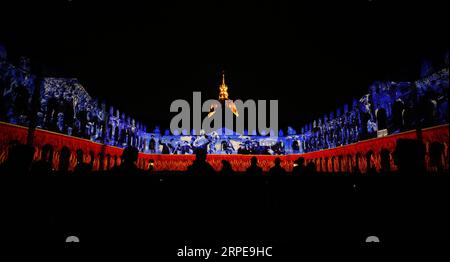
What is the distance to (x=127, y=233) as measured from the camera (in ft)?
10.4


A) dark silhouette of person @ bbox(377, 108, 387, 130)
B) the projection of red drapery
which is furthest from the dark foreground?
dark silhouette of person @ bbox(377, 108, 387, 130)

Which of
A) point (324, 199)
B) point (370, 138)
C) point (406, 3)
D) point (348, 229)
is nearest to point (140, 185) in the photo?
point (324, 199)

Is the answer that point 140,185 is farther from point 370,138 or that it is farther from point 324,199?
point 370,138

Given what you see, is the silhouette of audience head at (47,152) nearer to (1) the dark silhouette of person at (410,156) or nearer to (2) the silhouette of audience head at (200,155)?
(2) the silhouette of audience head at (200,155)

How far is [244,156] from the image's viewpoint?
24.2 meters

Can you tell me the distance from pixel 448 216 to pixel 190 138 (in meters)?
22.7
